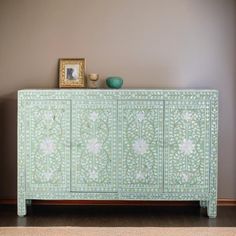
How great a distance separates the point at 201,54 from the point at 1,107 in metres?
1.94

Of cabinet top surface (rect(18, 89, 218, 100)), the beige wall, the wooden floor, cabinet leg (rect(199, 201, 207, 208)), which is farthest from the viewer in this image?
the beige wall

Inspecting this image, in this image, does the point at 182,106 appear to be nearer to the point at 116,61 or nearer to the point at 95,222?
the point at 116,61

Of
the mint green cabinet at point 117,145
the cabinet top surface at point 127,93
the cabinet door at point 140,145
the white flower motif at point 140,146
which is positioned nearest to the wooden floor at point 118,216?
the mint green cabinet at point 117,145

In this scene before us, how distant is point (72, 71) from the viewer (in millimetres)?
5422

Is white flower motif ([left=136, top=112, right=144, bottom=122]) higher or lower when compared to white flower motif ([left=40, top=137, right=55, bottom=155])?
higher

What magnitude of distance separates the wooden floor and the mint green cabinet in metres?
0.16

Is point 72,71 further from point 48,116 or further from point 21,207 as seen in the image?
point 21,207

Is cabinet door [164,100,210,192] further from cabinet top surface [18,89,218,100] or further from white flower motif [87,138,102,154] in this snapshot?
white flower motif [87,138,102,154]

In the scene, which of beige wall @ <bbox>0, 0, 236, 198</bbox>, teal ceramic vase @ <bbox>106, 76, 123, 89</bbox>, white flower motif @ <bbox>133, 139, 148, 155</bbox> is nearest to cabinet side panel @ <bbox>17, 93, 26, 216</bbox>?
beige wall @ <bbox>0, 0, 236, 198</bbox>

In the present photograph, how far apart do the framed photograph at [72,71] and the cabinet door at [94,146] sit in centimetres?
50

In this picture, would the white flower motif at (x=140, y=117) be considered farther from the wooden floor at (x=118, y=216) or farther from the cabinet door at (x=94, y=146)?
the wooden floor at (x=118, y=216)

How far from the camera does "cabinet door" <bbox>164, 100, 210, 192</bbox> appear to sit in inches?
195

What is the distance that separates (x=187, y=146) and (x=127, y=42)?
3.83 feet

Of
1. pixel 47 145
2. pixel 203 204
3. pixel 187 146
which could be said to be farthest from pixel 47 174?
pixel 203 204
